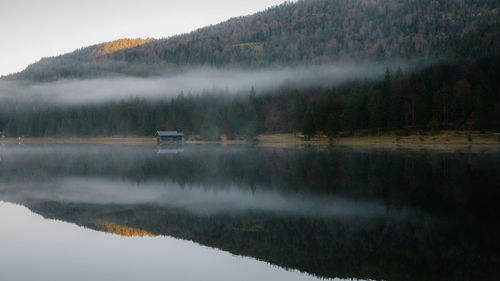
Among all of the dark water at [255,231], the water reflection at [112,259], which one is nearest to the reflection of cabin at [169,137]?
the dark water at [255,231]

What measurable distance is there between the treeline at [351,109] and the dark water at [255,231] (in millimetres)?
57589

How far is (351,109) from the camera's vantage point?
274ft

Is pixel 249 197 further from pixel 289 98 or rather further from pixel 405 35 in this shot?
pixel 405 35

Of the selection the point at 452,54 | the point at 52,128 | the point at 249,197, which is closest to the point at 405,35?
the point at 452,54

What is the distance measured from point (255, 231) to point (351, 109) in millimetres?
74454

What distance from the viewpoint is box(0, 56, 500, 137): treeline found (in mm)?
77688

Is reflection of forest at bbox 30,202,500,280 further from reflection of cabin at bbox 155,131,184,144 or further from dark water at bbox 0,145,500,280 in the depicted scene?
reflection of cabin at bbox 155,131,184,144

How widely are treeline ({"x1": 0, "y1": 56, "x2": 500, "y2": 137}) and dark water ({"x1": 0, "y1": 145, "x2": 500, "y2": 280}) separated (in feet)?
189

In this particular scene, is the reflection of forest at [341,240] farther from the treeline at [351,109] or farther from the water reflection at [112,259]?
the treeline at [351,109]

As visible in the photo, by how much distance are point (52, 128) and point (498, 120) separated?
507 feet

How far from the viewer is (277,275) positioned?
975 cm

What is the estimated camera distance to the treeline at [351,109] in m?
77.7

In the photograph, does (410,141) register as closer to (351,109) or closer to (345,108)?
(351,109)

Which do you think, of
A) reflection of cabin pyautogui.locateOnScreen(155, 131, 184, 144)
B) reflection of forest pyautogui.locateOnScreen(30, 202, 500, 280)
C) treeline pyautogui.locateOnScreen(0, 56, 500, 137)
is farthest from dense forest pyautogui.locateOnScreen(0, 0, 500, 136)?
reflection of forest pyautogui.locateOnScreen(30, 202, 500, 280)
